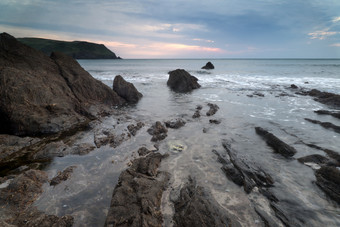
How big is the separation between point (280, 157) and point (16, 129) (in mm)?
14789

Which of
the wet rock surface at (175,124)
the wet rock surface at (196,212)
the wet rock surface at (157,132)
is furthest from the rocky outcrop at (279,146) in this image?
the wet rock surface at (157,132)

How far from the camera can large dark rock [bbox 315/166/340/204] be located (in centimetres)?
649

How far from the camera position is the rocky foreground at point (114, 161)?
533cm

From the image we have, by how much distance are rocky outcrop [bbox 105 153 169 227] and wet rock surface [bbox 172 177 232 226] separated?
1.89 feet

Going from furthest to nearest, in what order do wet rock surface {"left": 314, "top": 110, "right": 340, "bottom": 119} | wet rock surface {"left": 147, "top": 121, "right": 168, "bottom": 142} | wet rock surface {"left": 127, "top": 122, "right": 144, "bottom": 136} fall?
wet rock surface {"left": 314, "top": 110, "right": 340, "bottom": 119} < wet rock surface {"left": 127, "top": 122, "right": 144, "bottom": 136} < wet rock surface {"left": 147, "top": 121, "right": 168, "bottom": 142}

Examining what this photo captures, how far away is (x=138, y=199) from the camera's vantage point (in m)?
5.40

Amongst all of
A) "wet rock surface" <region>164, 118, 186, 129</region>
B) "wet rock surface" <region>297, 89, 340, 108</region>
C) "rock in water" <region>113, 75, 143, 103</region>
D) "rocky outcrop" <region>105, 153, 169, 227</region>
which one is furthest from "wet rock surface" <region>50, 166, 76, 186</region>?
"wet rock surface" <region>297, 89, 340, 108</region>

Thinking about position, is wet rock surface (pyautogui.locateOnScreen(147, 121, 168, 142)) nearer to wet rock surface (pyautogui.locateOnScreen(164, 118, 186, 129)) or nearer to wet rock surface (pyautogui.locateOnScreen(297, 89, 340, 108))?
wet rock surface (pyautogui.locateOnScreen(164, 118, 186, 129))

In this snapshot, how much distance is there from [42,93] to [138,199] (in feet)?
38.4

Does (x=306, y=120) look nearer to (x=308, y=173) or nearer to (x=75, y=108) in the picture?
(x=308, y=173)

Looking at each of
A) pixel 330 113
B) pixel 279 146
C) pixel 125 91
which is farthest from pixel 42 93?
pixel 330 113

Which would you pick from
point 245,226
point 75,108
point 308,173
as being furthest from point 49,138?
point 308,173

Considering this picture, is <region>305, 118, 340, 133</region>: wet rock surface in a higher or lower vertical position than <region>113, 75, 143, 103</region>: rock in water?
lower

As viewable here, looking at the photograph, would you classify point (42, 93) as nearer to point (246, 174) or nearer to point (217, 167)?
point (217, 167)
